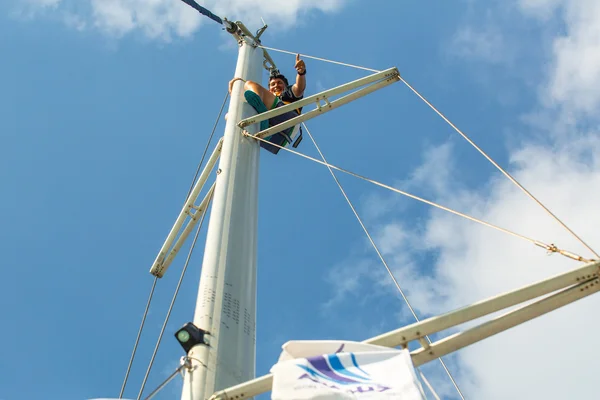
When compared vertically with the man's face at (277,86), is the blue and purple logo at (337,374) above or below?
below

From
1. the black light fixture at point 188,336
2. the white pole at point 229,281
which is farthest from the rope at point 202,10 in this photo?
the black light fixture at point 188,336

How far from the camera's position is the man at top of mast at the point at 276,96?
7875 millimetres

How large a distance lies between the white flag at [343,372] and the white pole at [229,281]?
917mm

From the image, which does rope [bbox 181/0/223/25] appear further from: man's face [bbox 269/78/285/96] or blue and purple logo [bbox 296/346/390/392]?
blue and purple logo [bbox 296/346/390/392]

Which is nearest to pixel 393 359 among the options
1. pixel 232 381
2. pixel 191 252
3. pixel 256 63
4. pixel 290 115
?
pixel 232 381

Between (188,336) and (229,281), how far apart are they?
802 mm

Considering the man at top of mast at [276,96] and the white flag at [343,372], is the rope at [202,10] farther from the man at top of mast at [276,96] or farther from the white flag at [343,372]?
the white flag at [343,372]

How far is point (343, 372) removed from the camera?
338 centimetres

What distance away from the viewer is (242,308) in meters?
4.95

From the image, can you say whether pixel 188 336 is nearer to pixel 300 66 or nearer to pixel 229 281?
pixel 229 281

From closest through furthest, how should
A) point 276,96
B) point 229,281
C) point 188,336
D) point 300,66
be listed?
point 188,336 < point 229,281 < point 276,96 < point 300,66

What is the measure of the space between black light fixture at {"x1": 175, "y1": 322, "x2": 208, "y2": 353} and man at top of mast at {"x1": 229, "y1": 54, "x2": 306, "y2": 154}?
12.9 feet

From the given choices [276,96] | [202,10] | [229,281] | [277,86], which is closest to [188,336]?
[229,281]

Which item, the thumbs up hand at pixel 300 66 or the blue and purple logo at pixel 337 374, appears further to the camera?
the thumbs up hand at pixel 300 66
